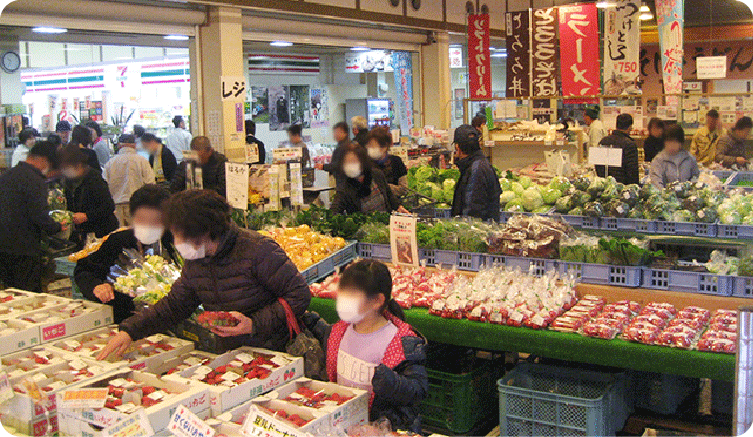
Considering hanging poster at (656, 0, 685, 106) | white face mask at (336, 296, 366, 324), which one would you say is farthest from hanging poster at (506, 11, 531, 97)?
white face mask at (336, 296, 366, 324)

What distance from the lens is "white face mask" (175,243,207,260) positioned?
3248 millimetres

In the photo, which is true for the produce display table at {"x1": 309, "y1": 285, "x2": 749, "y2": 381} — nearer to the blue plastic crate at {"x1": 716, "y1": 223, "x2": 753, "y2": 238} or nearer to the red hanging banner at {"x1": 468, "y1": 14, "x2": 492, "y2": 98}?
the blue plastic crate at {"x1": 716, "y1": 223, "x2": 753, "y2": 238}

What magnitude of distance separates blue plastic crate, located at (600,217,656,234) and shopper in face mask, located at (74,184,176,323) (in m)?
3.67

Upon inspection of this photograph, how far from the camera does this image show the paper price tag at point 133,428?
2.54 metres

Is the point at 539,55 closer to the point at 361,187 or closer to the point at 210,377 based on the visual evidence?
the point at 361,187

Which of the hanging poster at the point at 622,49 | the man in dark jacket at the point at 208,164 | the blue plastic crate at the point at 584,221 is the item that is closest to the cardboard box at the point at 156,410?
the blue plastic crate at the point at 584,221

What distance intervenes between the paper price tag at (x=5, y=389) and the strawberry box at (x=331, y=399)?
99cm

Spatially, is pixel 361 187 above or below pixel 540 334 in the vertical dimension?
above

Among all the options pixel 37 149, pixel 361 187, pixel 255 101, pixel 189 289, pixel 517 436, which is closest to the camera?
pixel 189 289

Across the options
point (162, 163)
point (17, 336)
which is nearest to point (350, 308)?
point (17, 336)

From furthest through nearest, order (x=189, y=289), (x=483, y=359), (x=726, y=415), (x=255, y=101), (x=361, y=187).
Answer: (x=255, y=101), (x=361, y=187), (x=483, y=359), (x=726, y=415), (x=189, y=289)

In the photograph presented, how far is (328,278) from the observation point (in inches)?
203

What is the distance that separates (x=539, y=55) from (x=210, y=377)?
A: 8116 mm

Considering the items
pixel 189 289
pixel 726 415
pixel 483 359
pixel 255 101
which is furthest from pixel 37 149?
pixel 255 101
